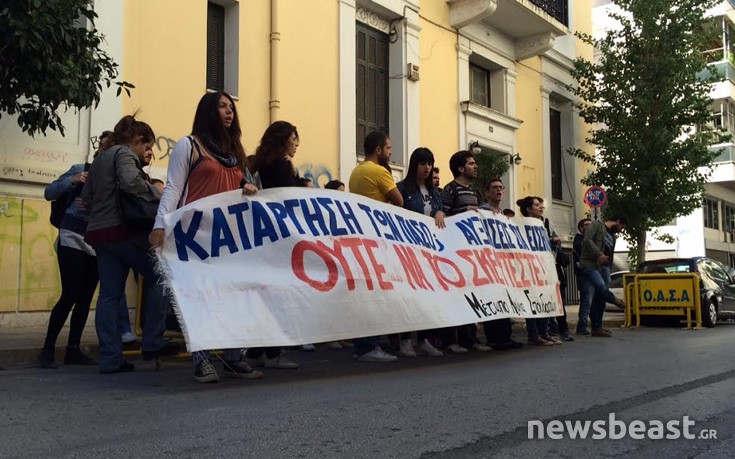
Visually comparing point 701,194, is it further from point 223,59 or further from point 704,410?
point 704,410

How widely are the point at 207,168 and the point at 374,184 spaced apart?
1.83 metres

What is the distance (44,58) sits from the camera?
22.0 feet

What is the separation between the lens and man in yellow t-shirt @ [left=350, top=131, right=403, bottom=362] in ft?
20.6

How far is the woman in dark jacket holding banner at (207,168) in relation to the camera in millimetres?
4805

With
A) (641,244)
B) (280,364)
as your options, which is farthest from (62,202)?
(641,244)

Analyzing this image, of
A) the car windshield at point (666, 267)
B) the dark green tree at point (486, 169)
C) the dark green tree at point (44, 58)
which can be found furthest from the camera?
the dark green tree at point (486, 169)

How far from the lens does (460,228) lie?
273 inches

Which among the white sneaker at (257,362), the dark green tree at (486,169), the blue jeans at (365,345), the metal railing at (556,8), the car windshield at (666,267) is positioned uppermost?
the metal railing at (556,8)

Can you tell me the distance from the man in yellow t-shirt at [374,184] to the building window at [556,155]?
15247mm

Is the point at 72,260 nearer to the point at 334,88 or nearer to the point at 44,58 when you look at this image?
the point at 44,58

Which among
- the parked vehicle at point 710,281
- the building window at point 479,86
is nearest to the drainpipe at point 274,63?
the building window at point 479,86

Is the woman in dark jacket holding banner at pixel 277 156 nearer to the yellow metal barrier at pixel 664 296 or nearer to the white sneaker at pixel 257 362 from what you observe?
the white sneaker at pixel 257 362

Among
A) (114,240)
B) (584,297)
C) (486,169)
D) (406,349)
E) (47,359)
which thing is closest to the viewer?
(114,240)

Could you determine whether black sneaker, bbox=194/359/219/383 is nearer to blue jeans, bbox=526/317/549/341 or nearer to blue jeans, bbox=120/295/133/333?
blue jeans, bbox=120/295/133/333
